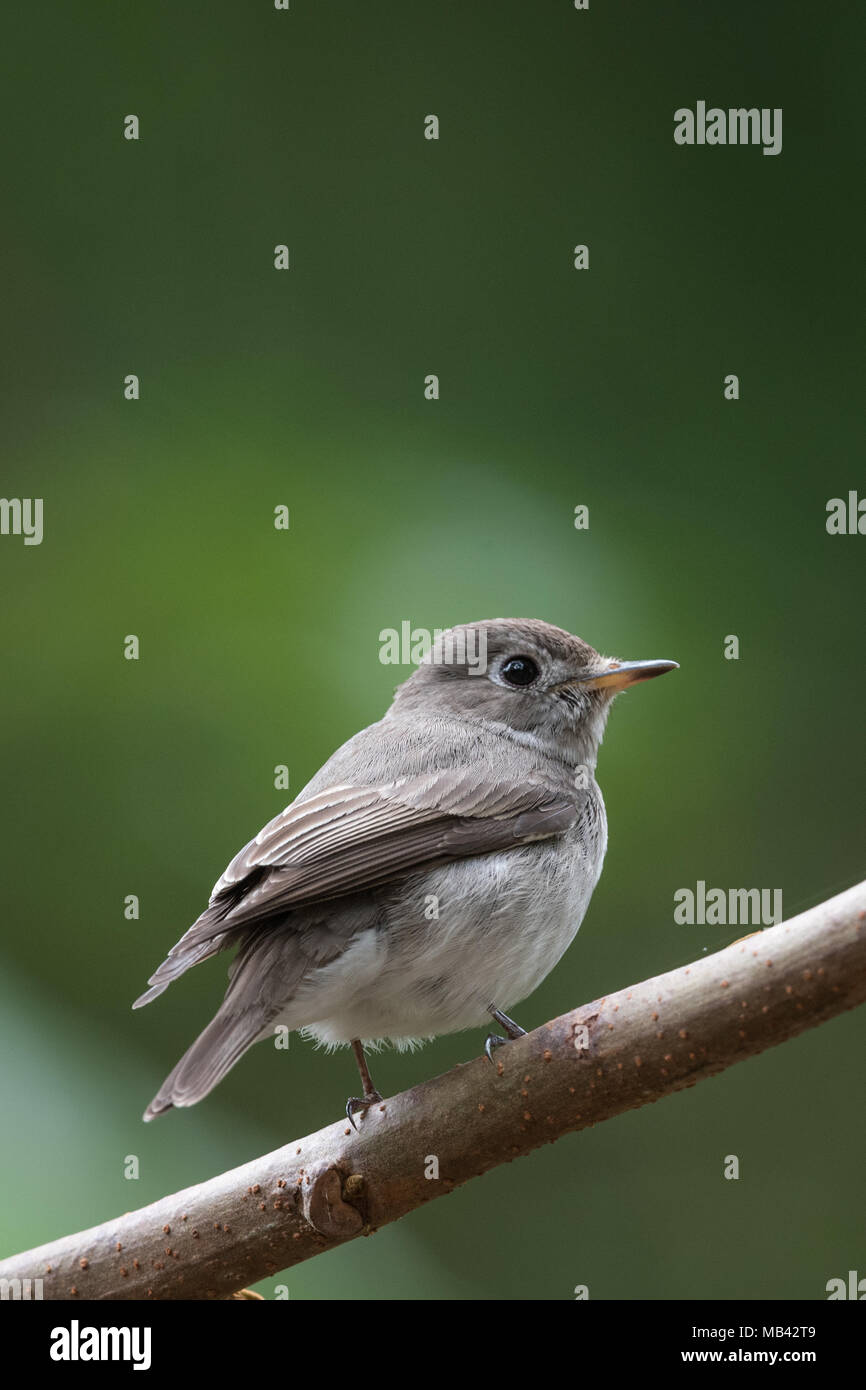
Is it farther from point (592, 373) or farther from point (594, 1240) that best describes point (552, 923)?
point (592, 373)

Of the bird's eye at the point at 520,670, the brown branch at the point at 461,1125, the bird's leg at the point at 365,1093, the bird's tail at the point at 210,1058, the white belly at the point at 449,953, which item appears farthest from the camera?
the bird's eye at the point at 520,670

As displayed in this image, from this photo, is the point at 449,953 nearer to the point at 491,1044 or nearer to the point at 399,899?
the point at 399,899

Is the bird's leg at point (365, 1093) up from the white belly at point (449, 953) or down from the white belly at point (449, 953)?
down

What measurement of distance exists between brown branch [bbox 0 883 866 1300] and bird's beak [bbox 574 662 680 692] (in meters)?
1.07

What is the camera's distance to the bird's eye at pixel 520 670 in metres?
3.34

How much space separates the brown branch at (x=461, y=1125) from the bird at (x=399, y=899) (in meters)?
0.14

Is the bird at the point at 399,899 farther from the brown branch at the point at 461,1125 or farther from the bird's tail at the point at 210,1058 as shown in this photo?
the brown branch at the point at 461,1125

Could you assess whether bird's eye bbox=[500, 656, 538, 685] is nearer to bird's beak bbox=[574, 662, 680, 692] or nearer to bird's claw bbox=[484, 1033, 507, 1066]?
bird's beak bbox=[574, 662, 680, 692]

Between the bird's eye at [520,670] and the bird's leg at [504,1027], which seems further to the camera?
the bird's eye at [520,670]

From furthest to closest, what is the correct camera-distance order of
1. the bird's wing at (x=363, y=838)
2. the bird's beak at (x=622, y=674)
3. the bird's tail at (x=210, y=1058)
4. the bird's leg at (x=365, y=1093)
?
the bird's beak at (x=622, y=674), the bird's leg at (x=365, y=1093), the bird's wing at (x=363, y=838), the bird's tail at (x=210, y=1058)

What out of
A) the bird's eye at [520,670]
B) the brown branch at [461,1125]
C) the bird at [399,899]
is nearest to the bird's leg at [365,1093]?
the bird at [399,899]

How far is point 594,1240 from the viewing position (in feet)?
12.7

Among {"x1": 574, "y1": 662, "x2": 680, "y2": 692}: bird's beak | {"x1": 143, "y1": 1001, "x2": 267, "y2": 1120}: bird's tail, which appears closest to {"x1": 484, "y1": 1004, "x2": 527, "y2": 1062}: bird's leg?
{"x1": 143, "y1": 1001, "x2": 267, "y2": 1120}: bird's tail
